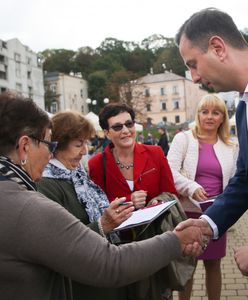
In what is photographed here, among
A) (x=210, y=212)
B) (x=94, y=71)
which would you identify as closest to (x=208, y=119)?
(x=210, y=212)

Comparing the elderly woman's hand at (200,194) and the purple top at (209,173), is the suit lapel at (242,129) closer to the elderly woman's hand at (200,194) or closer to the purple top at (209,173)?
the elderly woman's hand at (200,194)

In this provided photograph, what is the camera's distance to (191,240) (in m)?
2.38

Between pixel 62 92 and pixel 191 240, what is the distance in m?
81.3

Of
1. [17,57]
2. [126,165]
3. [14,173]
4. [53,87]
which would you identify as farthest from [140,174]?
[53,87]

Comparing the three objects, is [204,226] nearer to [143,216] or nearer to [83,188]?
[143,216]

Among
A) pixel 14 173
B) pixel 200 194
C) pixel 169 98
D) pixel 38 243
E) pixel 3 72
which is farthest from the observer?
pixel 169 98

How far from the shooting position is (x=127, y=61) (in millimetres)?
115188

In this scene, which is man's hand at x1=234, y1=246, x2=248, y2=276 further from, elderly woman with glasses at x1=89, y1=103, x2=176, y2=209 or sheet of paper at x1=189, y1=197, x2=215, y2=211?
sheet of paper at x1=189, y1=197, x2=215, y2=211

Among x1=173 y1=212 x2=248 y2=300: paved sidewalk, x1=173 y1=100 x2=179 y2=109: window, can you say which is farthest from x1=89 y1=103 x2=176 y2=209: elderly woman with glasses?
x1=173 y1=100 x2=179 y2=109: window

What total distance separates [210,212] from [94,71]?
101771mm

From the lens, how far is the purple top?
4.11 m

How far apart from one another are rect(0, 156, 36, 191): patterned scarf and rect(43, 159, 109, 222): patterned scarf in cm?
99

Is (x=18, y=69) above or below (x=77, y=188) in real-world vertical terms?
above

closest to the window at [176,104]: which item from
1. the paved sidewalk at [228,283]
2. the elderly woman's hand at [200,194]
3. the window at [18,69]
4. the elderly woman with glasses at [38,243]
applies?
the window at [18,69]
